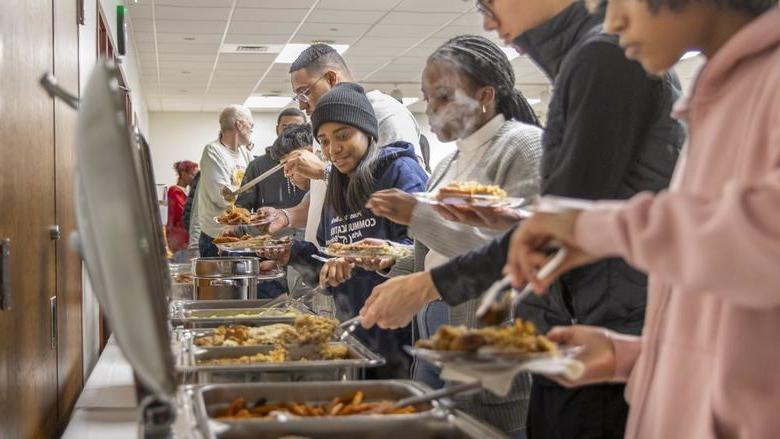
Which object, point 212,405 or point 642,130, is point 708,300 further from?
point 212,405

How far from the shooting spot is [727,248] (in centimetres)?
77

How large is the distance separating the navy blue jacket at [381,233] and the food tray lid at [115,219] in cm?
162

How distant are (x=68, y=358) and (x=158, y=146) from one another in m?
13.7

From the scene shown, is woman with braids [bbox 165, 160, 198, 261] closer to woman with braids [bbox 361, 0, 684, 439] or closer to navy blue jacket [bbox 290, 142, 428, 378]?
navy blue jacket [bbox 290, 142, 428, 378]

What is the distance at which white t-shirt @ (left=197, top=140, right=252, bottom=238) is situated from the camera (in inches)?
204

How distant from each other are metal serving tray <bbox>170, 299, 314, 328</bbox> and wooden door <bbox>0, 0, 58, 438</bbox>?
1.32ft

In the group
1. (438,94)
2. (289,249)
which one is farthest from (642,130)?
(289,249)

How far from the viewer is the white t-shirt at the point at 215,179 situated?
5.18 meters

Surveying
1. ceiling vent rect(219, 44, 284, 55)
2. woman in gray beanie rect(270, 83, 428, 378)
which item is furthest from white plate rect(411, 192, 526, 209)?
ceiling vent rect(219, 44, 284, 55)

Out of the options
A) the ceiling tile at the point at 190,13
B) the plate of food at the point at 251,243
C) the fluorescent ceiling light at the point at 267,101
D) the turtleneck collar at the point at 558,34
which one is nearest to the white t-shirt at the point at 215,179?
the plate of food at the point at 251,243

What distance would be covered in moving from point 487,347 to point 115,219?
45cm

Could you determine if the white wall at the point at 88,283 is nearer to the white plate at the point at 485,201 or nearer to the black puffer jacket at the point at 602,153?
the white plate at the point at 485,201

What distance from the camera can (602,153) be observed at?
1.32 meters

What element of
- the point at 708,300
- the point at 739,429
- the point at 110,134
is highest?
the point at 110,134
